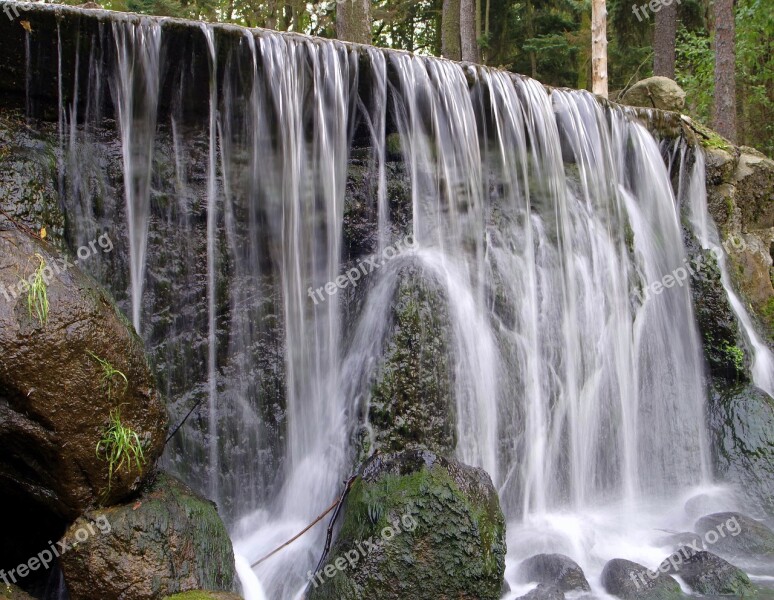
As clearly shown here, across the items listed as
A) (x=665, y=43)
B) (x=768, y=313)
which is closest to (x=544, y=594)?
(x=768, y=313)

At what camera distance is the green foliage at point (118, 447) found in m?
3.89

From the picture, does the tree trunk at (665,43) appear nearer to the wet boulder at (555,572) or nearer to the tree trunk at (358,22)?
the tree trunk at (358,22)

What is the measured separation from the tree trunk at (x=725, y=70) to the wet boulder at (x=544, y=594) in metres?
9.18

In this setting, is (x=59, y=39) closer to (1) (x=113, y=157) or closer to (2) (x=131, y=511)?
(1) (x=113, y=157)

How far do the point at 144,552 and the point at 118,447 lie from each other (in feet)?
2.00

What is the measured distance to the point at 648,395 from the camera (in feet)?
24.4

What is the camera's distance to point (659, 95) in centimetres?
1020

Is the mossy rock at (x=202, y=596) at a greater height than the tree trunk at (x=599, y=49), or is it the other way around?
the tree trunk at (x=599, y=49)

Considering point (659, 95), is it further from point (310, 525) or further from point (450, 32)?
point (310, 525)

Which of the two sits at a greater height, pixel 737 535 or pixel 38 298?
pixel 38 298

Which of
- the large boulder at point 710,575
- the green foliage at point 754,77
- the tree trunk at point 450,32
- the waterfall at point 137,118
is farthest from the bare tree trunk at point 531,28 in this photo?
the large boulder at point 710,575

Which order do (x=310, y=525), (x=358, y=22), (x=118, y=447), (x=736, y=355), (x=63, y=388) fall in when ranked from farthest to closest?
(x=358, y=22) < (x=736, y=355) < (x=310, y=525) < (x=118, y=447) < (x=63, y=388)

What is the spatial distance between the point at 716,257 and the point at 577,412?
3.24 metres

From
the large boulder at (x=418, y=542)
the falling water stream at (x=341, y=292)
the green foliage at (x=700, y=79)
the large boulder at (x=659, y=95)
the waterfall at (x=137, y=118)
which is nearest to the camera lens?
the large boulder at (x=418, y=542)
